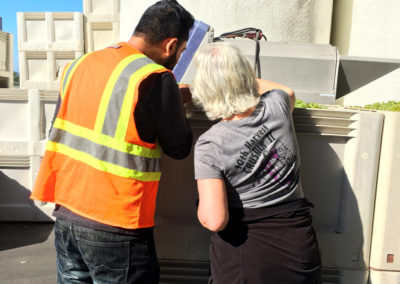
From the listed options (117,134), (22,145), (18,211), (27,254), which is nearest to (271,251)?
(117,134)

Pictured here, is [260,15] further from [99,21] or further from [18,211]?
[18,211]

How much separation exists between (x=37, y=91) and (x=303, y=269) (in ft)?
10.9

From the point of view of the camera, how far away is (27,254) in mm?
3287

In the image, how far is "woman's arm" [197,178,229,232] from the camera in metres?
1.23

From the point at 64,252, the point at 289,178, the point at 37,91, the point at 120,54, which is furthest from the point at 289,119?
the point at 37,91

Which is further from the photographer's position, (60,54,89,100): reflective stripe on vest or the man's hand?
the man's hand

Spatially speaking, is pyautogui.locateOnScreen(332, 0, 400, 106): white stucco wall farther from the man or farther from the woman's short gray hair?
the man

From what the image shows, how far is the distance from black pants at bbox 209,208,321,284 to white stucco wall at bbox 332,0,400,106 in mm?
3834

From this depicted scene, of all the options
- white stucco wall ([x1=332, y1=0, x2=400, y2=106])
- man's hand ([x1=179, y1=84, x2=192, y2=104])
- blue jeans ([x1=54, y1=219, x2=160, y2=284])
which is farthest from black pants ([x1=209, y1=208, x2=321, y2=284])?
white stucco wall ([x1=332, y1=0, x2=400, y2=106])

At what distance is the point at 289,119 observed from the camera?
134 centimetres

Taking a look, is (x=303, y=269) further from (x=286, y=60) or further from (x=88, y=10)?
(x=88, y=10)

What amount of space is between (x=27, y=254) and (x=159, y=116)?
111 inches

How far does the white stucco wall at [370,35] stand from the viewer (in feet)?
16.0

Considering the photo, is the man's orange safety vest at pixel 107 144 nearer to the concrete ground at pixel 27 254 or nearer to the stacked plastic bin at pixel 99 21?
the concrete ground at pixel 27 254
